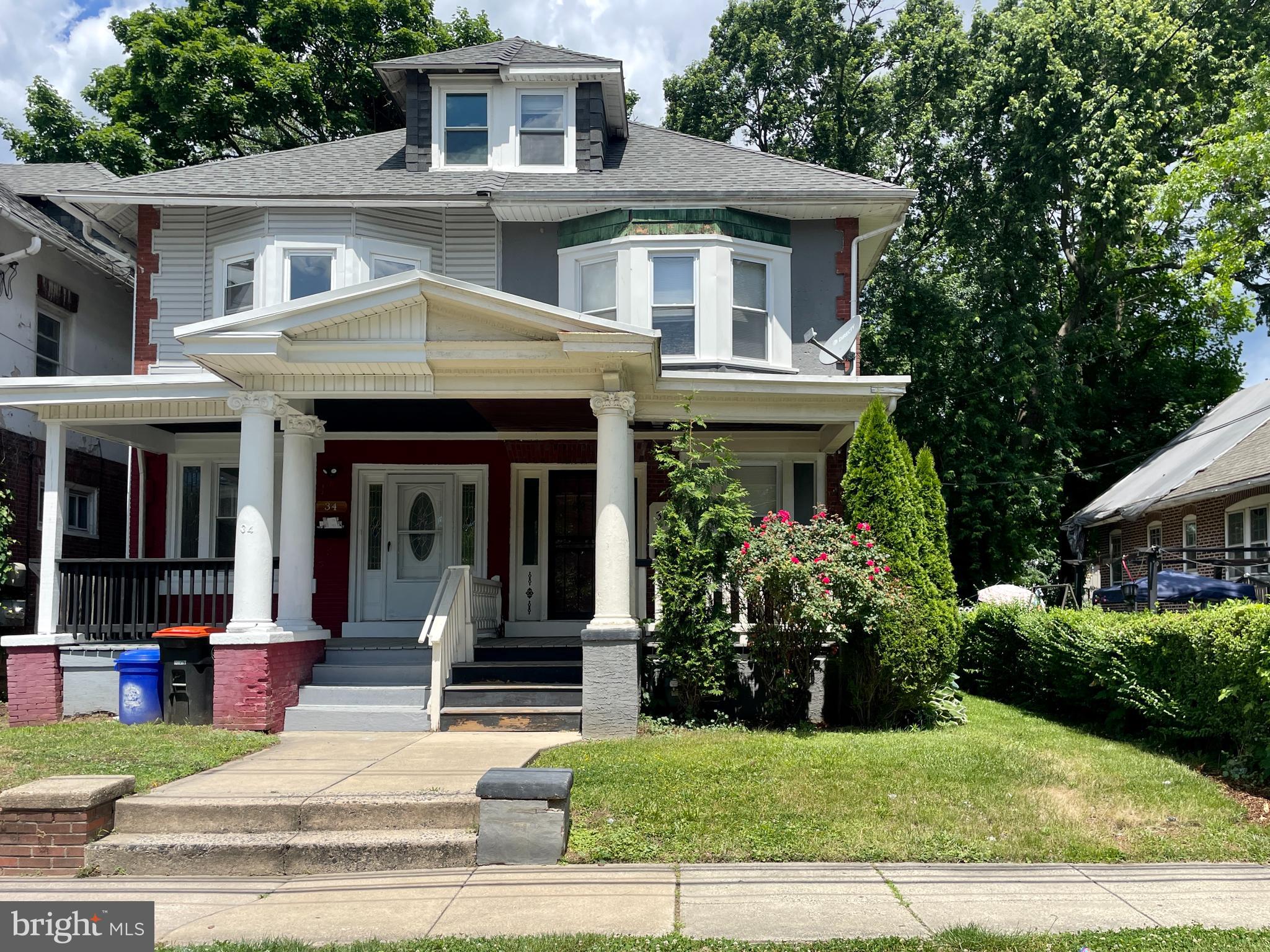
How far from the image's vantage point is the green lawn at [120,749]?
839cm

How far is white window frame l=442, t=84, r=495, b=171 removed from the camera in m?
15.4

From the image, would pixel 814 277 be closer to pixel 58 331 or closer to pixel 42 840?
pixel 42 840

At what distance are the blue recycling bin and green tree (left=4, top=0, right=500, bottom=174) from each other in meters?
17.3

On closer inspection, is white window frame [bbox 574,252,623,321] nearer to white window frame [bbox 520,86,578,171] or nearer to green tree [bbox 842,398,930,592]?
white window frame [bbox 520,86,578,171]

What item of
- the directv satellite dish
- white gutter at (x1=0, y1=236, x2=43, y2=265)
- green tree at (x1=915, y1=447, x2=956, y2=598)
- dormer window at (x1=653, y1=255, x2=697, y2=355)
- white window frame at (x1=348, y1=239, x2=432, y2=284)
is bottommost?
green tree at (x1=915, y1=447, x2=956, y2=598)

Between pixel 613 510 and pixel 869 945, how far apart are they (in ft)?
20.6

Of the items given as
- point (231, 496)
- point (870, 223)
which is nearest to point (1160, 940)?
point (870, 223)

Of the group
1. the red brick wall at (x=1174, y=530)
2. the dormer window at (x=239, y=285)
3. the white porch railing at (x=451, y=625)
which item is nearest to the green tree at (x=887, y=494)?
the white porch railing at (x=451, y=625)

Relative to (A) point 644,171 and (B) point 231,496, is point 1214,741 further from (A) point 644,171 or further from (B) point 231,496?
(B) point 231,496

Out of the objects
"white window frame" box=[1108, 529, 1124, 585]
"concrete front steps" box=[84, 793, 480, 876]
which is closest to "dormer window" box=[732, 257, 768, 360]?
"concrete front steps" box=[84, 793, 480, 876]

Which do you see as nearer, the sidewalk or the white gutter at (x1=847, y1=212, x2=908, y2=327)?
the sidewalk

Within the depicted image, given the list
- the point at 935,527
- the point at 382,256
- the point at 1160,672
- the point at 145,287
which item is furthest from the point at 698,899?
the point at 145,287

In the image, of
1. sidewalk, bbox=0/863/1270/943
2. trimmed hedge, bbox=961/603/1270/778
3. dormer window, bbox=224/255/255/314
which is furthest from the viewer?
dormer window, bbox=224/255/255/314

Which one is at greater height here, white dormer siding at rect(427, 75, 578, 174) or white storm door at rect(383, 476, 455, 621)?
white dormer siding at rect(427, 75, 578, 174)
